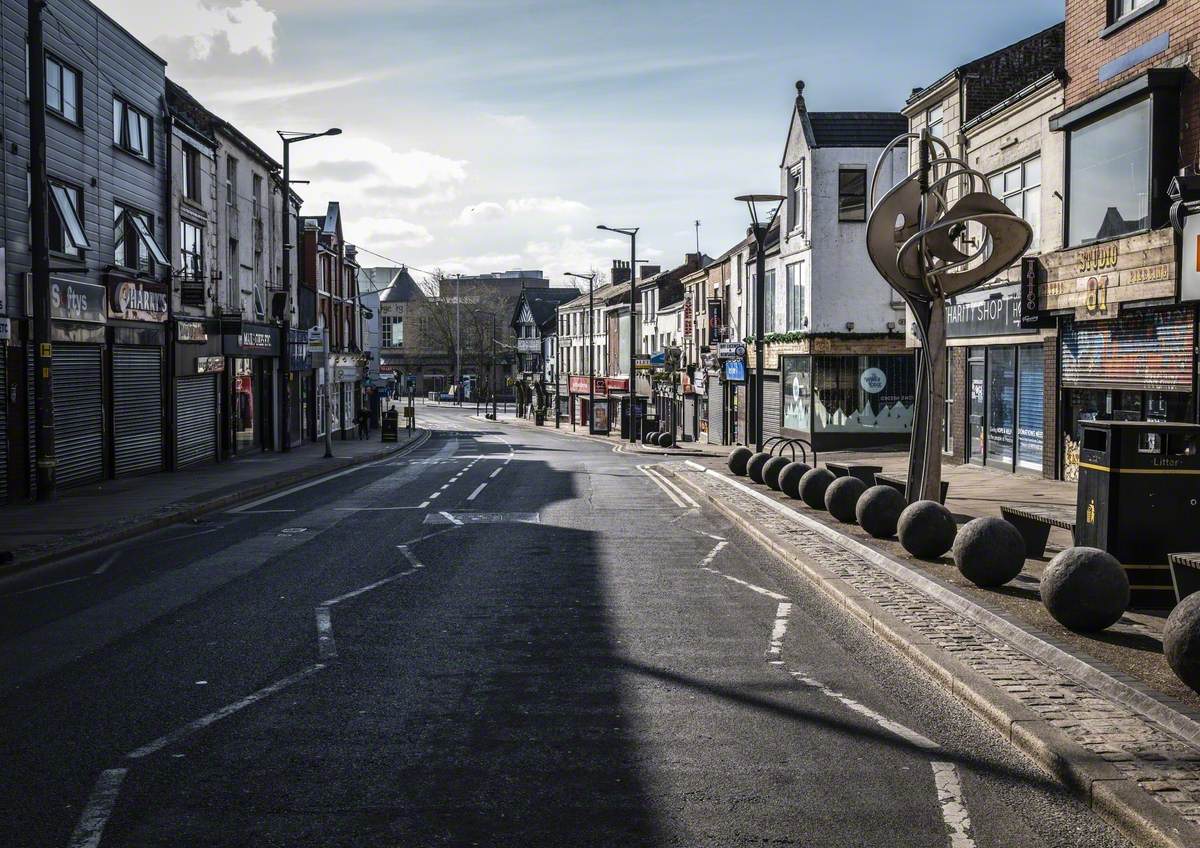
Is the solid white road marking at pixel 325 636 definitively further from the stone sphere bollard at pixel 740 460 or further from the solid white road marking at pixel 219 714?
the stone sphere bollard at pixel 740 460

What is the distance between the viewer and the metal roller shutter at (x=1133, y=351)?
19312mm

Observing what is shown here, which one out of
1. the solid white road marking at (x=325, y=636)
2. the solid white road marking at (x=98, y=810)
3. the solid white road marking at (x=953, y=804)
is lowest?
the solid white road marking at (x=953, y=804)

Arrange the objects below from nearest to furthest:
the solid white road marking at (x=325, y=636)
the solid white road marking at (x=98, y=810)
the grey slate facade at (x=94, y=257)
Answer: the solid white road marking at (x=98, y=810) → the solid white road marking at (x=325, y=636) → the grey slate facade at (x=94, y=257)

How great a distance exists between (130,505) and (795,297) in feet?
92.0

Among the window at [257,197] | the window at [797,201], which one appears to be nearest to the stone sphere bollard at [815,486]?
the window at [797,201]

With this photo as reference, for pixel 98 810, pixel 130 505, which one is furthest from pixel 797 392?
pixel 98 810

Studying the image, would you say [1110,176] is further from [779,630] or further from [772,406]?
[772,406]

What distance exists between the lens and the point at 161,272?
32.6 meters

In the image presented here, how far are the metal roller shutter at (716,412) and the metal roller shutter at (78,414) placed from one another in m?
33.1

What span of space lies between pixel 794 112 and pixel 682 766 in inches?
1561

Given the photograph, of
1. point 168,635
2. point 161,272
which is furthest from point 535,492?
point 168,635

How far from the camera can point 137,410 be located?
30469 millimetres

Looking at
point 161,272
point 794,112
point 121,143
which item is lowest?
point 161,272

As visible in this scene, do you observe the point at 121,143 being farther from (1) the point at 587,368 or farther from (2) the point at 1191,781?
(1) the point at 587,368
